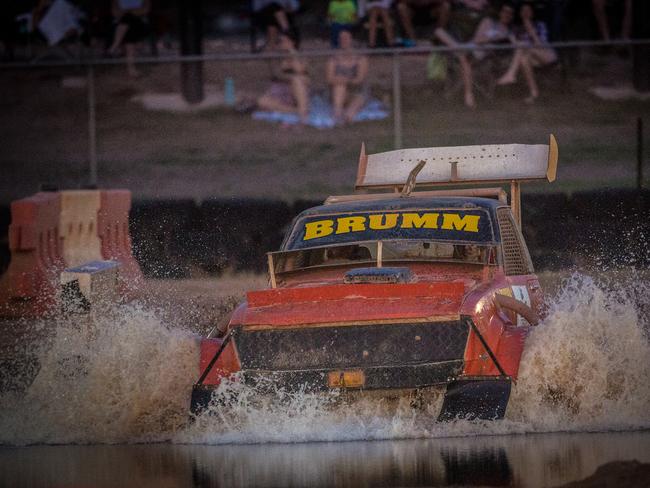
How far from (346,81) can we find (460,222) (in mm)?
9019

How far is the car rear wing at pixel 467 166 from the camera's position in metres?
13.1

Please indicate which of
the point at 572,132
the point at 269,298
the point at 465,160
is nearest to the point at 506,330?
the point at 269,298

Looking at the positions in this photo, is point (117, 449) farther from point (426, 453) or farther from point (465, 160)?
point (465, 160)

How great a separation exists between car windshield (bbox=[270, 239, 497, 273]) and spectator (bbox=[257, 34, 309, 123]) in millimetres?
8315

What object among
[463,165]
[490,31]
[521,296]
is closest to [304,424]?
[521,296]

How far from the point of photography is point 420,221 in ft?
37.9

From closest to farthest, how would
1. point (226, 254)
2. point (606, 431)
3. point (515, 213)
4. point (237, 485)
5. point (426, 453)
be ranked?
point (237, 485)
point (426, 453)
point (606, 431)
point (515, 213)
point (226, 254)

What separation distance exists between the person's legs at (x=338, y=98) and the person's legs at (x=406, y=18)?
7.33 feet

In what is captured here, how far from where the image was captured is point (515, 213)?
1316 cm

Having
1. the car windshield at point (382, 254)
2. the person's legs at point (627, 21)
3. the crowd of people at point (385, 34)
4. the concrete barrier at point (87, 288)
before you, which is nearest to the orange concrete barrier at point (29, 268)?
the concrete barrier at point (87, 288)

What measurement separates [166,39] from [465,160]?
11.3 metres

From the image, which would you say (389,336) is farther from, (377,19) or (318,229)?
(377,19)

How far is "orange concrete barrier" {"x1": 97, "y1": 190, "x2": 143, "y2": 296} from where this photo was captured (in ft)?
59.9

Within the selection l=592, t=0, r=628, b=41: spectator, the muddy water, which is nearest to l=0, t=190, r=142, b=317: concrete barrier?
the muddy water
